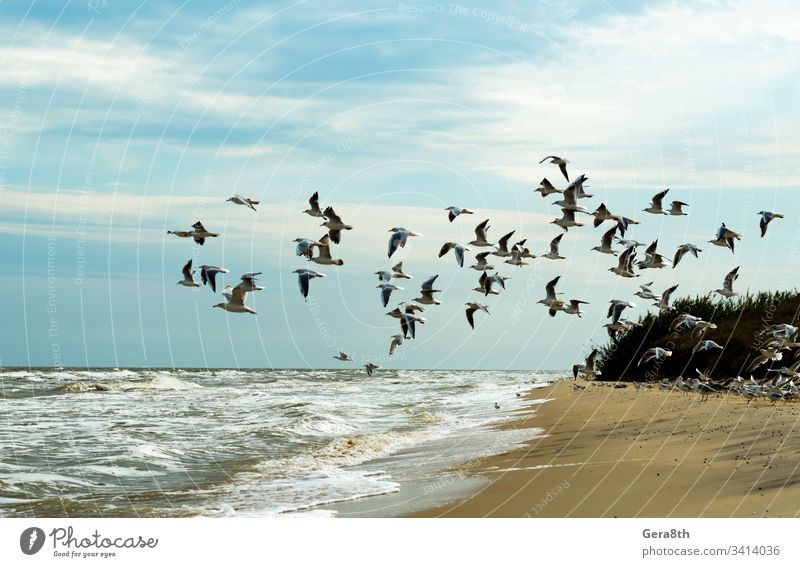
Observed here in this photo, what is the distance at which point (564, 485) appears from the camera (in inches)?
621

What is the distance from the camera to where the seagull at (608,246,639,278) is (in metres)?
26.7

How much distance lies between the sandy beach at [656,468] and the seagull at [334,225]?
7131 millimetres

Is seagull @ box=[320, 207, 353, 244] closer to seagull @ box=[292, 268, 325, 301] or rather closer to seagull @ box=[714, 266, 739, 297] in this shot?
seagull @ box=[292, 268, 325, 301]

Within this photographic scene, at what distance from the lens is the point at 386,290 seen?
2317cm

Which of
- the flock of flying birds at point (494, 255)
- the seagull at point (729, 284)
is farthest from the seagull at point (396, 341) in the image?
the seagull at point (729, 284)

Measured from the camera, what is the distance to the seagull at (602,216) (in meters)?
26.2

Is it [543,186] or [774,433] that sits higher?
[543,186]


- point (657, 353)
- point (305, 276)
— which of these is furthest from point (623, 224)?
point (305, 276)

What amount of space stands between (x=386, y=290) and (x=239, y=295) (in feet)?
12.2

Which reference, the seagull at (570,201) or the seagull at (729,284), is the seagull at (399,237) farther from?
the seagull at (729,284)

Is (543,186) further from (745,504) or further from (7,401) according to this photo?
(7,401)

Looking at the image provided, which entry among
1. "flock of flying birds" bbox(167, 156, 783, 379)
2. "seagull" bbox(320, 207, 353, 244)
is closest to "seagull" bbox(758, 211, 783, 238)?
"flock of flying birds" bbox(167, 156, 783, 379)
